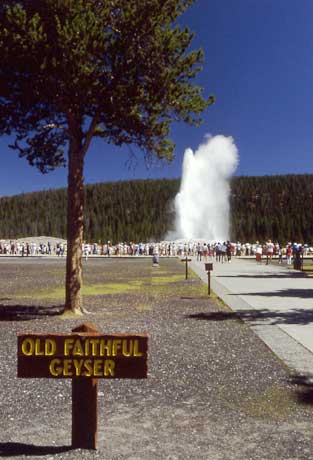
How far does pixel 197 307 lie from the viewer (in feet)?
44.8

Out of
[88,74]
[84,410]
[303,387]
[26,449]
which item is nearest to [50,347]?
[84,410]

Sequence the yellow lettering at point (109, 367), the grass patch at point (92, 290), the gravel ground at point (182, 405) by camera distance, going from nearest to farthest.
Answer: the yellow lettering at point (109, 367)
the gravel ground at point (182, 405)
the grass patch at point (92, 290)

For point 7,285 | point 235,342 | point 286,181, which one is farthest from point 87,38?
point 286,181

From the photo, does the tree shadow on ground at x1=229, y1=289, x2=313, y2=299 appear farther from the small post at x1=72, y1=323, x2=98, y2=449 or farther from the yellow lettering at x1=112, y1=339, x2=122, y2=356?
the yellow lettering at x1=112, y1=339, x2=122, y2=356

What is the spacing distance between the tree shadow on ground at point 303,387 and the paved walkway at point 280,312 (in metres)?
0.15

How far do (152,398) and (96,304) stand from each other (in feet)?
28.4

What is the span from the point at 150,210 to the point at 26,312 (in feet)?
452

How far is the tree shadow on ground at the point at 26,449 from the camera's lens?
4.36 m

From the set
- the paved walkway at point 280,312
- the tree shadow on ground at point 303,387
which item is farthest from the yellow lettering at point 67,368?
the paved walkway at point 280,312

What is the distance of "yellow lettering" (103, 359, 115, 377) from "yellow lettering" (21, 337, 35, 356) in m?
0.56

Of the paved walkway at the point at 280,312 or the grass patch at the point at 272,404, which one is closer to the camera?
the grass patch at the point at 272,404

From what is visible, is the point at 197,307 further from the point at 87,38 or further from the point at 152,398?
the point at 152,398

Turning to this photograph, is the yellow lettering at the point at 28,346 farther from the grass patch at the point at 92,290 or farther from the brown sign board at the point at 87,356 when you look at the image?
the grass patch at the point at 92,290

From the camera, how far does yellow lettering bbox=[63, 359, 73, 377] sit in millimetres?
4148
